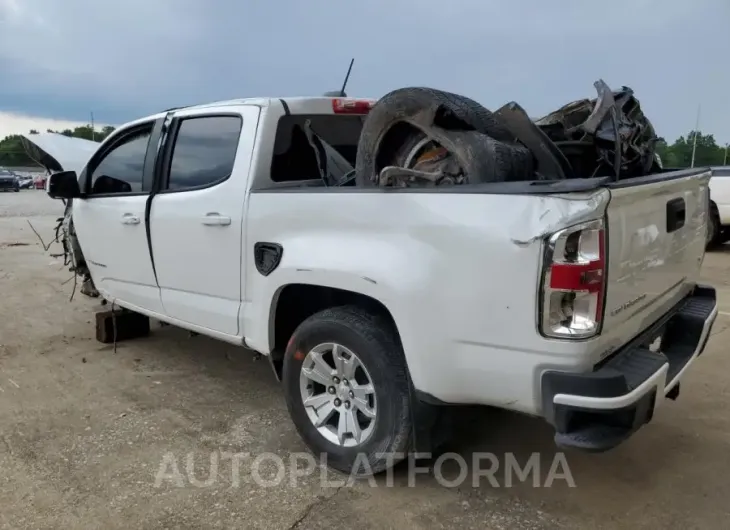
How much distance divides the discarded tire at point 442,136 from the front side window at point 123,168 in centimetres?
201

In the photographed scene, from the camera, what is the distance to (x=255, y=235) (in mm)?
3492

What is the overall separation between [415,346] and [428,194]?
660 mm

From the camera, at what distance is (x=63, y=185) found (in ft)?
15.9

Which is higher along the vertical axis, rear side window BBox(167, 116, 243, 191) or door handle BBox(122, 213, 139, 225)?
rear side window BBox(167, 116, 243, 191)

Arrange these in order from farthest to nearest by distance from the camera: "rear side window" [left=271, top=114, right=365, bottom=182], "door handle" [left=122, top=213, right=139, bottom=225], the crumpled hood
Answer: the crumpled hood < "door handle" [left=122, top=213, right=139, bottom=225] < "rear side window" [left=271, top=114, right=365, bottom=182]

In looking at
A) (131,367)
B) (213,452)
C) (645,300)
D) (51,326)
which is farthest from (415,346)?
(51,326)

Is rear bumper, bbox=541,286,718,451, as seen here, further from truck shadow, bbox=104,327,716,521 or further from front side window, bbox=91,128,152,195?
front side window, bbox=91,128,152,195

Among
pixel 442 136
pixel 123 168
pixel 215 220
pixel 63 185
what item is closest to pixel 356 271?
pixel 442 136

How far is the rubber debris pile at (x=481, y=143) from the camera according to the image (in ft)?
9.53

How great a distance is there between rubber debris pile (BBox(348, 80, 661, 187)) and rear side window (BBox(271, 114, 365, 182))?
0.48 metres

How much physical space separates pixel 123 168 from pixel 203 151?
1.09 metres

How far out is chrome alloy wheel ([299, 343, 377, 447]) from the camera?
313 centimetres

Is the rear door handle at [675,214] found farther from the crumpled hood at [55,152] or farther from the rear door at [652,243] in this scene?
the crumpled hood at [55,152]

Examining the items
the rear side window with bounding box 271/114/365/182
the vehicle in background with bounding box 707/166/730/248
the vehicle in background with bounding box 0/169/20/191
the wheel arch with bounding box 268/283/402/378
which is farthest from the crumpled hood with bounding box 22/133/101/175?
the vehicle in background with bounding box 0/169/20/191
